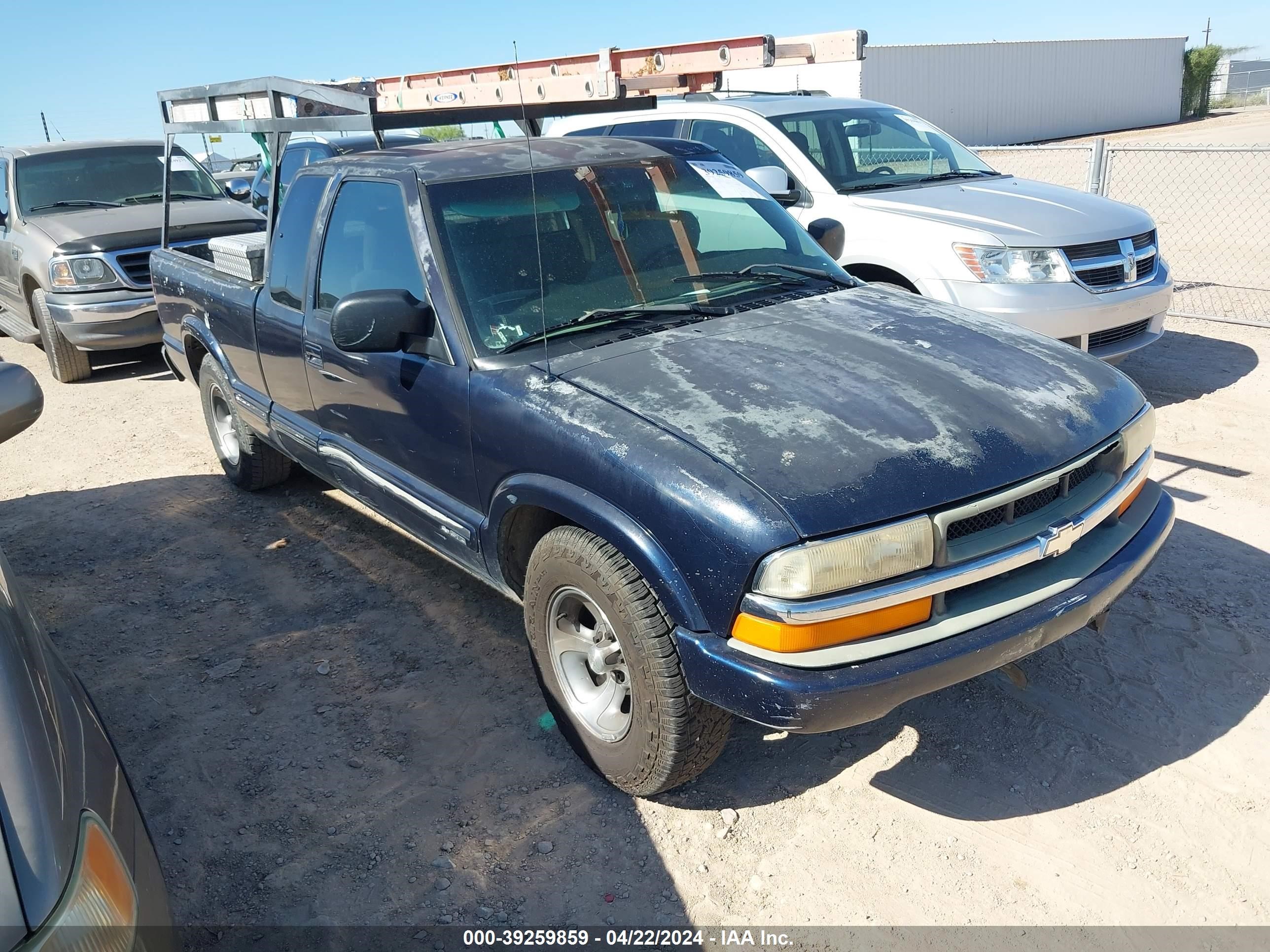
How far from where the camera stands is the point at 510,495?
324 cm

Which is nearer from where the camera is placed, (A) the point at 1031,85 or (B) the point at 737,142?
(B) the point at 737,142

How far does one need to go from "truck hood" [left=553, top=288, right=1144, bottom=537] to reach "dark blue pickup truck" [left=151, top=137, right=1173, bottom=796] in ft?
0.03

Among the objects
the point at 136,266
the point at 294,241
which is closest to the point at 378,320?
the point at 294,241

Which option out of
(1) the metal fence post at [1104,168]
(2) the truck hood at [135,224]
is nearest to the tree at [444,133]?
(2) the truck hood at [135,224]

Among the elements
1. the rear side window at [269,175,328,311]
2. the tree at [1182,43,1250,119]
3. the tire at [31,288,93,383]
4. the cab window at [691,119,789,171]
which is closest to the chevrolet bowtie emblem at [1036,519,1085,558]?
the rear side window at [269,175,328,311]

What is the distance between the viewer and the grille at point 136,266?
864 cm

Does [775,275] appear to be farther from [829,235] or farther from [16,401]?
[16,401]

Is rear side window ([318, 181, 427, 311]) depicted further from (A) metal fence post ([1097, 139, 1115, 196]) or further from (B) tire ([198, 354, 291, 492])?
(A) metal fence post ([1097, 139, 1115, 196])

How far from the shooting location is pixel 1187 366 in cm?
729

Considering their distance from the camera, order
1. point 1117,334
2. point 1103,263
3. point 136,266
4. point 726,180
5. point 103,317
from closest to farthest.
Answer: point 726,180 < point 1103,263 < point 1117,334 < point 103,317 < point 136,266

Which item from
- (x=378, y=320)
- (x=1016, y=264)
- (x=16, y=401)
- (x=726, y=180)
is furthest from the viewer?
(x=1016, y=264)

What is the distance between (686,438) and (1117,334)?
4.73 meters

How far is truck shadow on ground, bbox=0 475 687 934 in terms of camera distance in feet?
9.51

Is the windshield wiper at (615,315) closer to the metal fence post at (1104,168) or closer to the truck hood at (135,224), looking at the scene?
the truck hood at (135,224)
